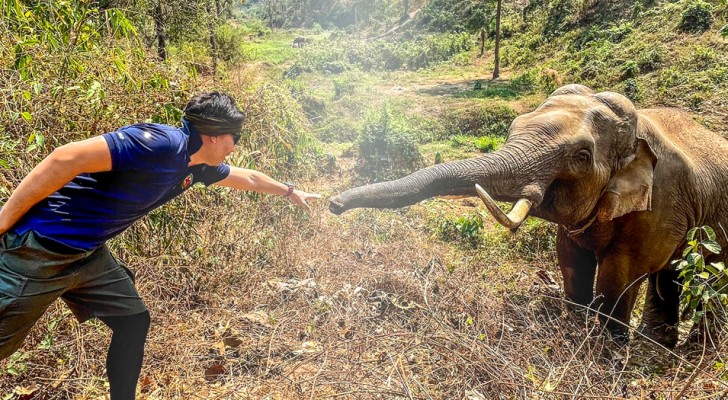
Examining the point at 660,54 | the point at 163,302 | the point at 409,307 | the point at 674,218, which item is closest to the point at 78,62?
the point at 163,302

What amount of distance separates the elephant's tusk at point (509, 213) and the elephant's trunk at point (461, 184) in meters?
0.10

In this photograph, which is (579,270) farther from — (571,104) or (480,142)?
(480,142)

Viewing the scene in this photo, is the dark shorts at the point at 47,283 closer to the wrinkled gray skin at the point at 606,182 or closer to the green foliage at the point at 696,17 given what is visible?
the wrinkled gray skin at the point at 606,182

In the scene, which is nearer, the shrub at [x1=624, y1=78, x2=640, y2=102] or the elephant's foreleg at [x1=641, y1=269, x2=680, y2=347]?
the elephant's foreleg at [x1=641, y1=269, x2=680, y2=347]

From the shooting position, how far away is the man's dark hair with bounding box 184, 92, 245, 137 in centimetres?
224

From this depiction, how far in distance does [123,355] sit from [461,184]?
6.71 ft

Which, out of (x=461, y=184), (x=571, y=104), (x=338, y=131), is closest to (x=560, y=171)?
(x=571, y=104)

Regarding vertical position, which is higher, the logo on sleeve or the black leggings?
the logo on sleeve

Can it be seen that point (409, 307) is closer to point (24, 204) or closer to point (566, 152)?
point (566, 152)

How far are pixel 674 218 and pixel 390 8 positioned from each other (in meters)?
55.0

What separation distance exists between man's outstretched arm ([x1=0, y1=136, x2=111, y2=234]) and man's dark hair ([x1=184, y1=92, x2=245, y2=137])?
1.34 ft

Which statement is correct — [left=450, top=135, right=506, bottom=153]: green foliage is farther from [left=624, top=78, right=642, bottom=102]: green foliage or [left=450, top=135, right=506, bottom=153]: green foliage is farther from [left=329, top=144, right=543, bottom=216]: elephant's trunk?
[left=329, top=144, right=543, bottom=216]: elephant's trunk

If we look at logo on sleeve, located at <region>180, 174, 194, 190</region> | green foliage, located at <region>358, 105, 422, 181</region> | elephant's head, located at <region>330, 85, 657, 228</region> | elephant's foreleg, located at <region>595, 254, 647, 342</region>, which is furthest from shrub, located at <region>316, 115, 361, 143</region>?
logo on sleeve, located at <region>180, 174, 194, 190</region>

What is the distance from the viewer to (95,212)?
2129mm
